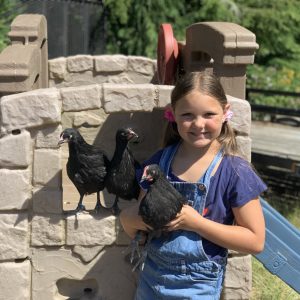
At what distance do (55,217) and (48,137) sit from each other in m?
0.42

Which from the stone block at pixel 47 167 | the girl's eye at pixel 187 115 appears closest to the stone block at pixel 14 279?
the stone block at pixel 47 167

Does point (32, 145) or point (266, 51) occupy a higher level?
point (32, 145)

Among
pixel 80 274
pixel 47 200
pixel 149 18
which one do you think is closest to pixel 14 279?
pixel 80 274

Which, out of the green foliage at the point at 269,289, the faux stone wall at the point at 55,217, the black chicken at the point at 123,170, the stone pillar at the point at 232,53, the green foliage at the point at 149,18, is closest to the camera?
the black chicken at the point at 123,170

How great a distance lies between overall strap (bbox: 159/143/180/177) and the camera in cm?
228

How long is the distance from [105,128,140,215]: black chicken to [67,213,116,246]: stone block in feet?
0.77

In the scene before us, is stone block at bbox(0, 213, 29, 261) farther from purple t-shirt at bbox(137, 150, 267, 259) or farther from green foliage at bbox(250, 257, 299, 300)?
green foliage at bbox(250, 257, 299, 300)

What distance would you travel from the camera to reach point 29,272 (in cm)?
302

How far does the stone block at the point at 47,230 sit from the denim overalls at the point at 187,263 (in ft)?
2.86

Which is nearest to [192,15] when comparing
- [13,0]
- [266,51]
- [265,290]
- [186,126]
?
[266,51]

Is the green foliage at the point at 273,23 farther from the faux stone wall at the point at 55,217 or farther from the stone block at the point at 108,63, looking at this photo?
the faux stone wall at the point at 55,217

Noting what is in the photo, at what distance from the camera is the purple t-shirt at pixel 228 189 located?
7.00 ft

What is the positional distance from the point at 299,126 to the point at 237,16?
3383mm

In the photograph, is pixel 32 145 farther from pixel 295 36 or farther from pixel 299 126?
pixel 295 36
